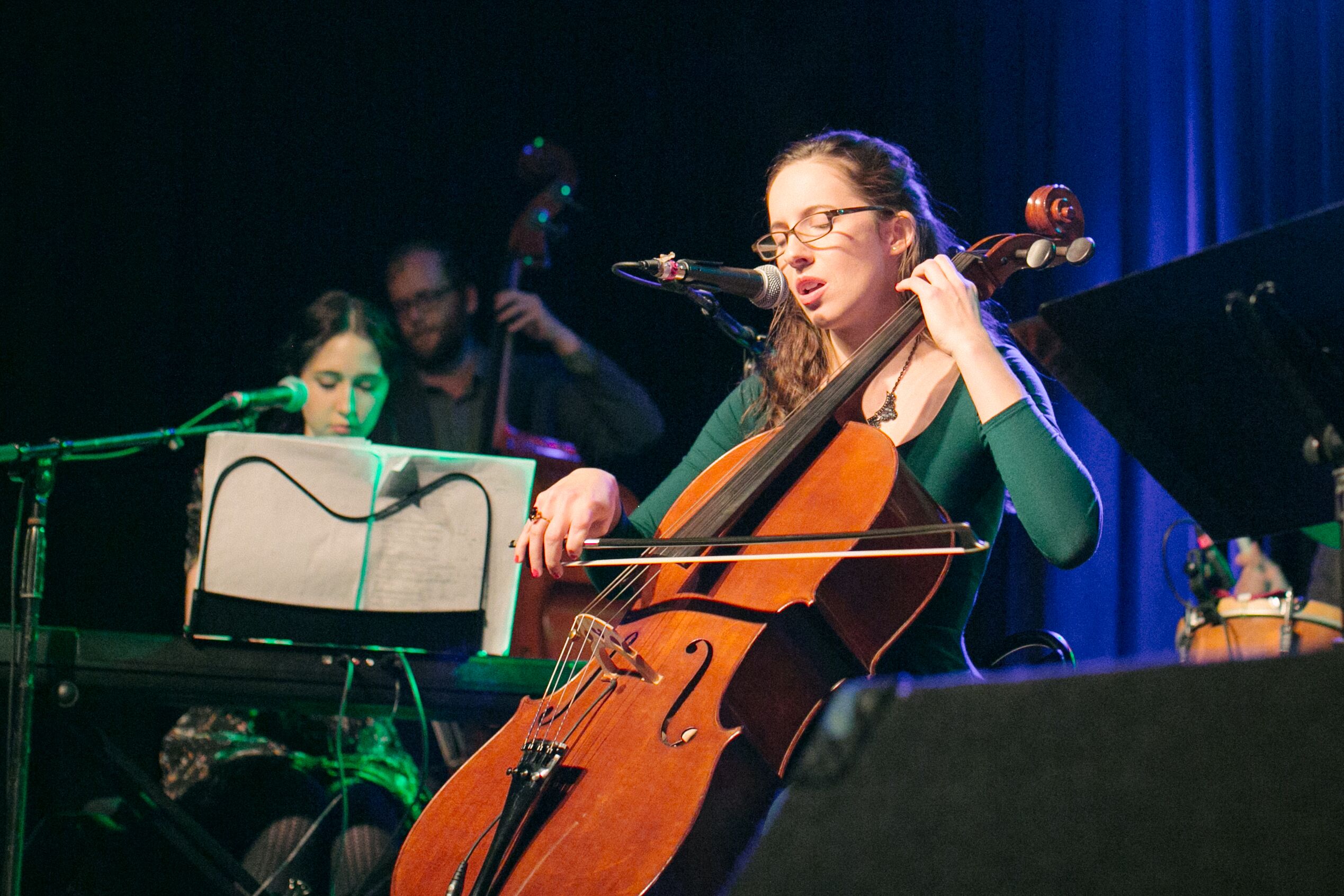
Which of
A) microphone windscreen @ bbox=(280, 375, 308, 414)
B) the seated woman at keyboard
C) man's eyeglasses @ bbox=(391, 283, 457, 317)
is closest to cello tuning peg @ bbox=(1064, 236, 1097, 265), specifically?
the seated woman at keyboard

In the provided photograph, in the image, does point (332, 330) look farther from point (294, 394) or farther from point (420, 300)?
point (294, 394)

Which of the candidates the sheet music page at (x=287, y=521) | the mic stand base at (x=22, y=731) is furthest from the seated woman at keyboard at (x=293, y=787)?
the mic stand base at (x=22, y=731)

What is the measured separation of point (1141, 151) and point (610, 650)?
2706mm

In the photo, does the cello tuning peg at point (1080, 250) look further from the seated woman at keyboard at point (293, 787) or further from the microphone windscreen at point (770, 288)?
the seated woman at keyboard at point (293, 787)

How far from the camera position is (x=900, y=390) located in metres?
1.69

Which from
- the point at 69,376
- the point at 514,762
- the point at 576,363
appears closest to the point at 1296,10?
the point at 576,363

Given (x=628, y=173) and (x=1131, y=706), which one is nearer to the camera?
(x=1131, y=706)

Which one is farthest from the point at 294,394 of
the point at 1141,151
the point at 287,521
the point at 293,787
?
the point at 1141,151

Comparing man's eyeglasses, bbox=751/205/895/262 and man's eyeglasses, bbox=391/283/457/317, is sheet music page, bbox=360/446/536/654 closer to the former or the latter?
man's eyeglasses, bbox=751/205/895/262

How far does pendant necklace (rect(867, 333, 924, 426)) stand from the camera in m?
1.67

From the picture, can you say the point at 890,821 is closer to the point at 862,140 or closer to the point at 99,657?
the point at 862,140

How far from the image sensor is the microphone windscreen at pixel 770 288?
1786 mm

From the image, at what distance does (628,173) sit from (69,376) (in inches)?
75.5

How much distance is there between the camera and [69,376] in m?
3.65
